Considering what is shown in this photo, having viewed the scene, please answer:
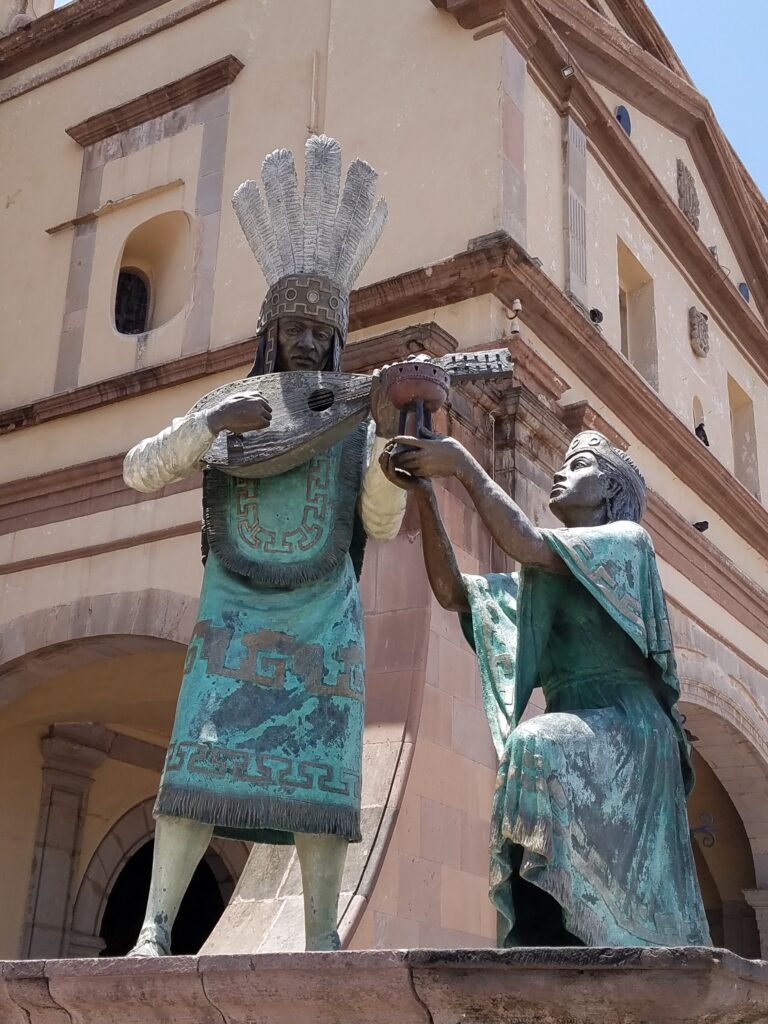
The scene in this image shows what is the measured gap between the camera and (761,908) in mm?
12320

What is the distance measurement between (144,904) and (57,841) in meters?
1.19

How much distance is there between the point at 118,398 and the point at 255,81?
2955mm

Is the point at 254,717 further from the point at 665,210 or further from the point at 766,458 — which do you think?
the point at 766,458

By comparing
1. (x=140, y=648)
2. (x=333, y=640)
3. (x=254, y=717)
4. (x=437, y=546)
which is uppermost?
(x=140, y=648)

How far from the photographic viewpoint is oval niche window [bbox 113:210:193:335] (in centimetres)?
1133

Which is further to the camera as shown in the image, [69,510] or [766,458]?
[766,458]

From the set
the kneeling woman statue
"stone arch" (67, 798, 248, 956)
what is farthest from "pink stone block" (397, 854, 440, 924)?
"stone arch" (67, 798, 248, 956)

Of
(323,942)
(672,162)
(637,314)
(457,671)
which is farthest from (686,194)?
(323,942)

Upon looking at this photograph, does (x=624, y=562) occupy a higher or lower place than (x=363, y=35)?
lower

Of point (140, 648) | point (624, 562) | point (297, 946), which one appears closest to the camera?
point (624, 562)

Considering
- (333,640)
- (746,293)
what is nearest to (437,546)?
(333,640)

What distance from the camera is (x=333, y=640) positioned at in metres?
3.95

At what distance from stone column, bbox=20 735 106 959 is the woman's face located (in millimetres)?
9018

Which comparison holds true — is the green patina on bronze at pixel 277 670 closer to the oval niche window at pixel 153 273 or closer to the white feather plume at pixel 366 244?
the white feather plume at pixel 366 244
